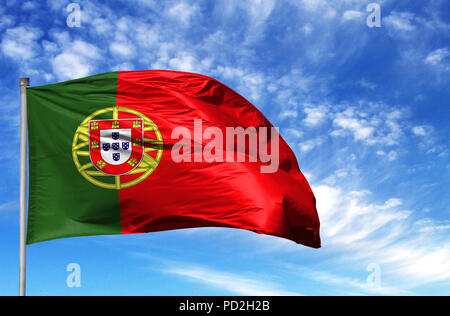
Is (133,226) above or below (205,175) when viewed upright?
below

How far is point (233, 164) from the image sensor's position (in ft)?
42.4

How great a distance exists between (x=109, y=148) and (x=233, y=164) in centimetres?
301

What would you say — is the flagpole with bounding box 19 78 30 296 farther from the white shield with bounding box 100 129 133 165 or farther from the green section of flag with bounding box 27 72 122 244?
the white shield with bounding box 100 129 133 165

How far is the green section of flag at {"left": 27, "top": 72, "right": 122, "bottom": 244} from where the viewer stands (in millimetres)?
12180

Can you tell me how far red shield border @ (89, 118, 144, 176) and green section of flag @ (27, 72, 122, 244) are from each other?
0.43m

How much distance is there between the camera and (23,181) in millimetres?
11641

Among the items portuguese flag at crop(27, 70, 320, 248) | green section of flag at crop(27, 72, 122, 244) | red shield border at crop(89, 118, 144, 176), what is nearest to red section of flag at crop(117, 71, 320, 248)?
portuguese flag at crop(27, 70, 320, 248)

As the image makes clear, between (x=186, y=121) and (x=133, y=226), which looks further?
(x=186, y=121)

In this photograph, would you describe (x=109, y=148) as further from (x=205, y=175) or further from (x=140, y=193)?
(x=205, y=175)

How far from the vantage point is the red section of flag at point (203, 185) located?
1238cm

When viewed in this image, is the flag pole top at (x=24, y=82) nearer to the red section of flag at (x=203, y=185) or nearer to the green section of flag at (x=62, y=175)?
the green section of flag at (x=62, y=175)

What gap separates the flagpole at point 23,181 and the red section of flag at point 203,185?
2.17 m

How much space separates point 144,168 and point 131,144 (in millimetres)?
671

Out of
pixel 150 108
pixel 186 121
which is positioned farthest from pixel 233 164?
pixel 150 108
